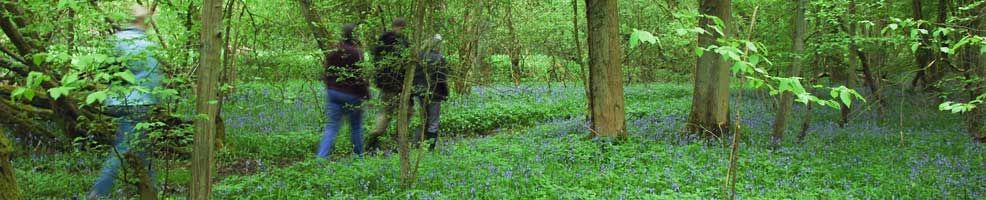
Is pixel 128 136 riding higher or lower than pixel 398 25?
lower

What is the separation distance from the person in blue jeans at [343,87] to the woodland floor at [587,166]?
0.44 m

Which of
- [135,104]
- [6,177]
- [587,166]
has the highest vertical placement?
[135,104]

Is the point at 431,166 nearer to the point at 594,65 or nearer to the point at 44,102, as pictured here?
the point at 594,65

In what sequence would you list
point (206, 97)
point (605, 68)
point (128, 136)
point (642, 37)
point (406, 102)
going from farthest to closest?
point (605, 68)
point (406, 102)
point (128, 136)
point (206, 97)
point (642, 37)

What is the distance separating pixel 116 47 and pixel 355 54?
140 inches

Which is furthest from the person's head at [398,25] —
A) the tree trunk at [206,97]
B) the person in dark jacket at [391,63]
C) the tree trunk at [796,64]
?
the tree trunk at [796,64]

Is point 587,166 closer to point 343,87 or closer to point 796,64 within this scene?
point 796,64

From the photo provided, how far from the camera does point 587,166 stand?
6934 millimetres

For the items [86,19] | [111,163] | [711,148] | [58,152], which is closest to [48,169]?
[58,152]

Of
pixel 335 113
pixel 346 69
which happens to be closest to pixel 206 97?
pixel 346 69

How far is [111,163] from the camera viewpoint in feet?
17.4

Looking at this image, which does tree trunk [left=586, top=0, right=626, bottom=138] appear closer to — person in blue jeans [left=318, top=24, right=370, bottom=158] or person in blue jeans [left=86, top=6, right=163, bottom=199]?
person in blue jeans [left=318, top=24, right=370, bottom=158]

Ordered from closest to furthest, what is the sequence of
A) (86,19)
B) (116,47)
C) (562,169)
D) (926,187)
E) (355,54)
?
(116,47), (86,19), (926,187), (562,169), (355,54)

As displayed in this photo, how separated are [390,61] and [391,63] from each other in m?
0.03
